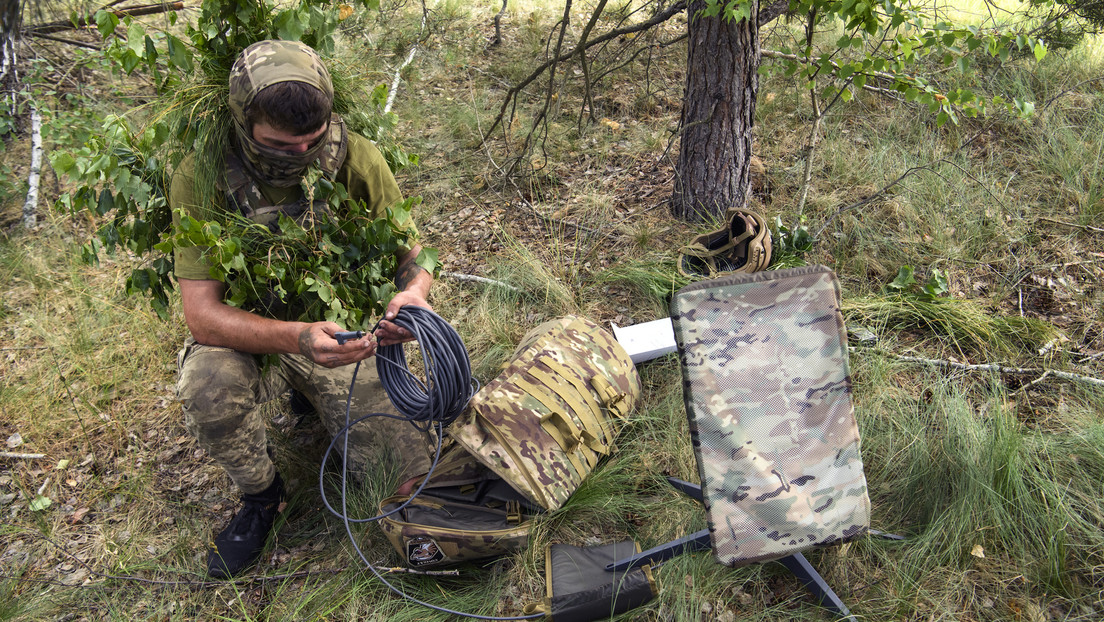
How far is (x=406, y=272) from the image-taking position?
2.75 m

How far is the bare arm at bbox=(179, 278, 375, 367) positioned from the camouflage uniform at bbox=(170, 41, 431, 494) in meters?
0.06

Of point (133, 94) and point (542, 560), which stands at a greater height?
point (133, 94)

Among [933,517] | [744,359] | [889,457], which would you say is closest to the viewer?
[744,359]

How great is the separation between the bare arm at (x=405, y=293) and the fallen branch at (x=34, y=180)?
3.67 m

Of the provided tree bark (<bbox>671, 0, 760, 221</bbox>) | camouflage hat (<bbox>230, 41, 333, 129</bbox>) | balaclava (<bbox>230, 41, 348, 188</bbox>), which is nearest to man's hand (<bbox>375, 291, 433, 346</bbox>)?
balaclava (<bbox>230, 41, 348, 188</bbox>)

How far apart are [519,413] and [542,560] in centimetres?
54

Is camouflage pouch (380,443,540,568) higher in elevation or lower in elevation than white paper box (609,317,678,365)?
lower

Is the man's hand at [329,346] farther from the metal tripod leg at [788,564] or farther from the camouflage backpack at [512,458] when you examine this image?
the metal tripod leg at [788,564]

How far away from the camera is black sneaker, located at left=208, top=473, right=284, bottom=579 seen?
8.59 ft

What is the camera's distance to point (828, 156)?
4328mm

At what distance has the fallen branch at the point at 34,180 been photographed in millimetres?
4735

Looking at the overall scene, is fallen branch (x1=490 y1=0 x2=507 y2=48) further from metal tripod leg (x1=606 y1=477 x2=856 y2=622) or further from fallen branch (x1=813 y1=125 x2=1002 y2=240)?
metal tripod leg (x1=606 y1=477 x2=856 y2=622)

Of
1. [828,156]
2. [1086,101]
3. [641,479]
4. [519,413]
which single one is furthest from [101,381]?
[1086,101]

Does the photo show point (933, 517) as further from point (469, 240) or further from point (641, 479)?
point (469, 240)
